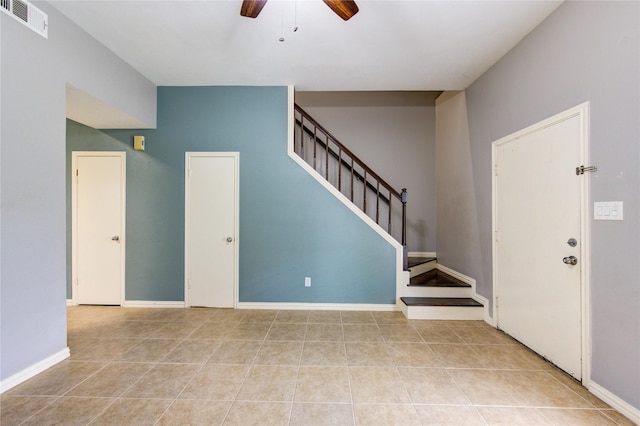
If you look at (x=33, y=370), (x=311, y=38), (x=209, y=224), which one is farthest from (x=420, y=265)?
(x=33, y=370)

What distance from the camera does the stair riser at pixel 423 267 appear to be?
397 cm

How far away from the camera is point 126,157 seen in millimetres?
3627

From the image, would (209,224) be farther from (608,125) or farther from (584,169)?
(608,125)

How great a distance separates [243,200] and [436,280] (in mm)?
2934

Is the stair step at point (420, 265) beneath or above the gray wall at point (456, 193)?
beneath

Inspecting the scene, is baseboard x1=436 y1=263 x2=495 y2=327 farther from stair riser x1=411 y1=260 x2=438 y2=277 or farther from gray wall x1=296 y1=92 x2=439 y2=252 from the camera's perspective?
gray wall x1=296 y1=92 x2=439 y2=252

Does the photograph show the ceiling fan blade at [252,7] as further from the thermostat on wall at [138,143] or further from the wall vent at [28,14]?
the thermostat on wall at [138,143]

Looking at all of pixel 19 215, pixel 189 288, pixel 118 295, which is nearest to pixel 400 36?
pixel 19 215

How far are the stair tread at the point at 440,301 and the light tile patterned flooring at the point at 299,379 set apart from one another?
10.4 inches

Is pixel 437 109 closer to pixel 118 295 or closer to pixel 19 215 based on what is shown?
pixel 19 215

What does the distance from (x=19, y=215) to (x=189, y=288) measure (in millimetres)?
1971

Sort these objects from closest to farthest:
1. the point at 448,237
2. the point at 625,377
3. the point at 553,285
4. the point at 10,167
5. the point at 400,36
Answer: the point at 625,377 → the point at 10,167 → the point at 553,285 → the point at 400,36 → the point at 448,237

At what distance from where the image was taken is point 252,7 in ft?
6.20

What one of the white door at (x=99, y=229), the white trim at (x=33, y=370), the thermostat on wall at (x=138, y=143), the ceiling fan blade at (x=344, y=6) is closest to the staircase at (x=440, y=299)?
the ceiling fan blade at (x=344, y=6)
